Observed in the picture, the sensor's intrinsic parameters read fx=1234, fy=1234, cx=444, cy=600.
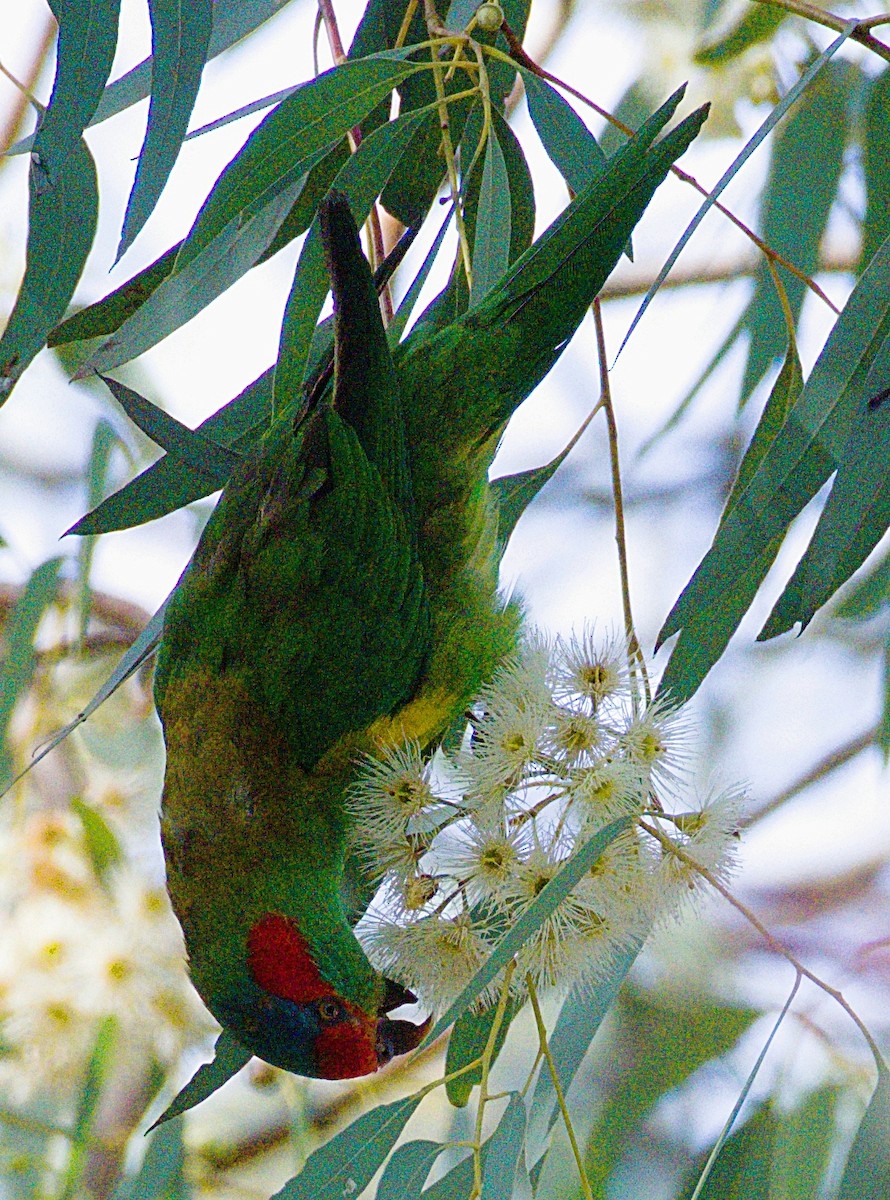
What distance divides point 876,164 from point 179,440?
3.21ft

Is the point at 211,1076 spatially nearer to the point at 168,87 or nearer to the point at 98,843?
the point at 98,843

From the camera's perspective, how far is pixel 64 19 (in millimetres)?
1003

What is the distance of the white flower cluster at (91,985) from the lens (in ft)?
5.81

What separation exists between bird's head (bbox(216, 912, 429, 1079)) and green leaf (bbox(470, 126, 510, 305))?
0.66m

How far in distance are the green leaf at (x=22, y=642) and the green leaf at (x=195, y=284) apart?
72cm

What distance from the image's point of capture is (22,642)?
1.72 meters

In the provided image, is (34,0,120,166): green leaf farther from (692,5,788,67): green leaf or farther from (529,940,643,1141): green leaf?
(692,5,788,67): green leaf

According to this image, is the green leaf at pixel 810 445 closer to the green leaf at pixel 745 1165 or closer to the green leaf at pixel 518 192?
the green leaf at pixel 518 192

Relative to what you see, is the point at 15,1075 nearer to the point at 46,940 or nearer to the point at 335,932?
the point at 46,940

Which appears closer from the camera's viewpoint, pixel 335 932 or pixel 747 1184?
pixel 335 932

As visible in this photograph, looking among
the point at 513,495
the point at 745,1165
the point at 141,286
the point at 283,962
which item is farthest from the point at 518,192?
the point at 745,1165

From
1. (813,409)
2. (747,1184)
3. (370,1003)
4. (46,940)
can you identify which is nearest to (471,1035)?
(370,1003)

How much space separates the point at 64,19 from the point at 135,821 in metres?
1.39

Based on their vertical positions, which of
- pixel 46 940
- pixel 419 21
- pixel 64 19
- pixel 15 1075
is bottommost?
pixel 15 1075
